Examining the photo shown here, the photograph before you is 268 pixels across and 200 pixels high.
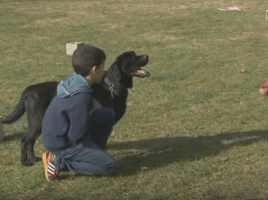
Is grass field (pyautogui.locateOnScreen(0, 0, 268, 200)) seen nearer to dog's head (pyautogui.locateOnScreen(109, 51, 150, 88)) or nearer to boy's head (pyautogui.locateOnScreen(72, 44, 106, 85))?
dog's head (pyautogui.locateOnScreen(109, 51, 150, 88))

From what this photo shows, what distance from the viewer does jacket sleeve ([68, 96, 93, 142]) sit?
4.59 m

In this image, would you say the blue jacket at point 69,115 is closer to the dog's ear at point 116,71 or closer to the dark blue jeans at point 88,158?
the dark blue jeans at point 88,158

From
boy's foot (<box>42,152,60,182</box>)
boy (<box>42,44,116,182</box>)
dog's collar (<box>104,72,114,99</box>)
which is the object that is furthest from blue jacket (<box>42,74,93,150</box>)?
dog's collar (<box>104,72,114,99</box>)

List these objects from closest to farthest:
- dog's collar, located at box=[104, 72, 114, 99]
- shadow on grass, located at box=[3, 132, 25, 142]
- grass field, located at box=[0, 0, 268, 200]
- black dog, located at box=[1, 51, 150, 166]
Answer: grass field, located at box=[0, 0, 268, 200] < black dog, located at box=[1, 51, 150, 166] < dog's collar, located at box=[104, 72, 114, 99] < shadow on grass, located at box=[3, 132, 25, 142]

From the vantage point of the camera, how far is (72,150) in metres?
4.75

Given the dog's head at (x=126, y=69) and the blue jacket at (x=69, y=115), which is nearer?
the blue jacket at (x=69, y=115)

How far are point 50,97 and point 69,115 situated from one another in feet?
2.11

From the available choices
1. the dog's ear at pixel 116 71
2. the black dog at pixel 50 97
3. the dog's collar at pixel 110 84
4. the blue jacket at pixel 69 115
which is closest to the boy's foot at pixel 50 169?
the blue jacket at pixel 69 115

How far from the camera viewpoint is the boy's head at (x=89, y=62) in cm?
467

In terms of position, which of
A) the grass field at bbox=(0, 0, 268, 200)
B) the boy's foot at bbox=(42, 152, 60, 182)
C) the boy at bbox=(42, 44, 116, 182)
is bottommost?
the grass field at bbox=(0, 0, 268, 200)

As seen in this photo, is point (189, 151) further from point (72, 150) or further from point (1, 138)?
point (1, 138)

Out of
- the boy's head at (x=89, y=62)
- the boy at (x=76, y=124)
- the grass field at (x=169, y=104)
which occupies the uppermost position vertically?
the boy's head at (x=89, y=62)

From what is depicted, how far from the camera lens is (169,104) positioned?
7.34 metres

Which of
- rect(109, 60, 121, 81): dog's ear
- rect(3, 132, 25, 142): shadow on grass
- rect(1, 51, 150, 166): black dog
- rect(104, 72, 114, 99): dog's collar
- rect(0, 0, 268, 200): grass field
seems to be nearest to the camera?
rect(0, 0, 268, 200): grass field
